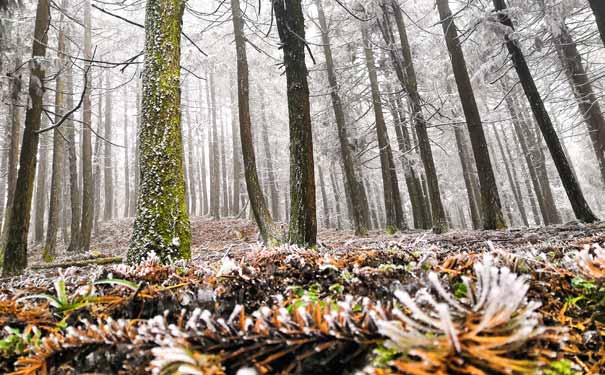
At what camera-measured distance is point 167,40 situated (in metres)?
3.80

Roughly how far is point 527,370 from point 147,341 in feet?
1.99

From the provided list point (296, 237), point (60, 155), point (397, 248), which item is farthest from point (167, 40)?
point (60, 155)

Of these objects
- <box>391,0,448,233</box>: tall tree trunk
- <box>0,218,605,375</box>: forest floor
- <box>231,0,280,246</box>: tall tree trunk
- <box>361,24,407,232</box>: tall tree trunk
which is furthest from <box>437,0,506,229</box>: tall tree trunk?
<box>0,218,605,375</box>: forest floor

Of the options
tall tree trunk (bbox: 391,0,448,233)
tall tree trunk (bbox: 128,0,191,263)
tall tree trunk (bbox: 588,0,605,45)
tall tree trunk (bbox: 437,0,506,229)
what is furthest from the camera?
tall tree trunk (bbox: 391,0,448,233)

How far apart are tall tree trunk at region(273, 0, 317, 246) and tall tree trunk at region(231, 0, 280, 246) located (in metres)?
2.47

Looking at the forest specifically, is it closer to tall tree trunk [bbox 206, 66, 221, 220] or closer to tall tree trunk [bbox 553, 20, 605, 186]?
tall tree trunk [bbox 553, 20, 605, 186]

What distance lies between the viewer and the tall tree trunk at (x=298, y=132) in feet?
13.3

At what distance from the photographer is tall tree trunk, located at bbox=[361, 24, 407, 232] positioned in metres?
11.8

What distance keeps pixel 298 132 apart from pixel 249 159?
3.63m

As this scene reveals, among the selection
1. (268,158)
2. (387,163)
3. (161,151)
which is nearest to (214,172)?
(268,158)

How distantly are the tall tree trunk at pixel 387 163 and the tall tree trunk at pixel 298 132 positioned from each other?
7.78 m

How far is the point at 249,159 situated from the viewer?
754 cm

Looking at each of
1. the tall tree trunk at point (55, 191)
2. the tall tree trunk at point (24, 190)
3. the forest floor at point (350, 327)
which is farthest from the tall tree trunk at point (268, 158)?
the forest floor at point (350, 327)

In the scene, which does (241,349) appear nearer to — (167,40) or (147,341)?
(147,341)
